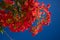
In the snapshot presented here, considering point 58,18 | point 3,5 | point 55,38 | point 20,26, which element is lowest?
point 20,26

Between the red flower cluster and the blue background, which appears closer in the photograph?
the red flower cluster

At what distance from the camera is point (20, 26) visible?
138 cm

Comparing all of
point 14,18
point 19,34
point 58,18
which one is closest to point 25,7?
point 14,18

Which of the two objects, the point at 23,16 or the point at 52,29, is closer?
the point at 23,16

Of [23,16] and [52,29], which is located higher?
[52,29]

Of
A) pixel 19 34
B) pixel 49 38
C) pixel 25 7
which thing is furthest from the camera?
pixel 49 38

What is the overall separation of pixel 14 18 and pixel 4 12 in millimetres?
99

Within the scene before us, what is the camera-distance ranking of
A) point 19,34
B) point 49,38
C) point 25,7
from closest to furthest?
1. point 25,7
2. point 19,34
3. point 49,38

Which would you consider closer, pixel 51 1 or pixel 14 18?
pixel 14 18

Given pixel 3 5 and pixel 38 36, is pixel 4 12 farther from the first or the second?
pixel 38 36

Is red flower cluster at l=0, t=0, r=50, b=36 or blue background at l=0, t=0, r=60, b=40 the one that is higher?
blue background at l=0, t=0, r=60, b=40

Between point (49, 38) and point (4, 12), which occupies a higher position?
point (49, 38)

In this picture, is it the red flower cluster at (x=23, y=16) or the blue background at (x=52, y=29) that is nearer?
the red flower cluster at (x=23, y=16)

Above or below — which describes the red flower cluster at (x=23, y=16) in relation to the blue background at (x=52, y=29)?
below
